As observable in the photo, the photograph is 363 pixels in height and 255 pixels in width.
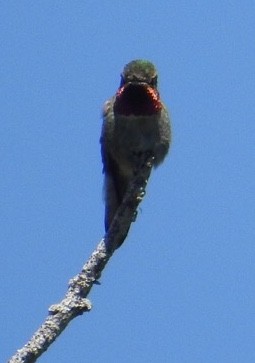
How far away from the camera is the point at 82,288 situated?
4254 millimetres

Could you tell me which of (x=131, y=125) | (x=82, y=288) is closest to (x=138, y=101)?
(x=131, y=125)

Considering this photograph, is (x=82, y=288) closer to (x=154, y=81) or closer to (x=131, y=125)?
(x=131, y=125)

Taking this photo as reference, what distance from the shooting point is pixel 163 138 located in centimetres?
757

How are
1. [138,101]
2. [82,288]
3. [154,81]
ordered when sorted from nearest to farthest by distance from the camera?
[82,288]
[138,101]
[154,81]

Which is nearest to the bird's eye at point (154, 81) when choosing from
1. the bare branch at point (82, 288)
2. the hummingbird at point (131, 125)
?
the hummingbird at point (131, 125)

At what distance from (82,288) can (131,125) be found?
3.51 m

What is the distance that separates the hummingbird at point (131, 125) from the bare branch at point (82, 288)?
1.94 meters

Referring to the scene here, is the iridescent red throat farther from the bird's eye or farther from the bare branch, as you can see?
the bare branch

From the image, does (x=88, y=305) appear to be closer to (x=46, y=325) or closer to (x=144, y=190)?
(x=46, y=325)

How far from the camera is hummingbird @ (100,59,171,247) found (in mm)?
7496

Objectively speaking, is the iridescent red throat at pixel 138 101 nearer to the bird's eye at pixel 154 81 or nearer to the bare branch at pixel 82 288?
the bird's eye at pixel 154 81

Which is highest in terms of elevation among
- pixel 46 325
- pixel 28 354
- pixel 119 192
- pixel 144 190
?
pixel 119 192

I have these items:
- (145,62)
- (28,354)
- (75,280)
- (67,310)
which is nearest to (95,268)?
(75,280)

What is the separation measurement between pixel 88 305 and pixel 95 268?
1.10 feet
